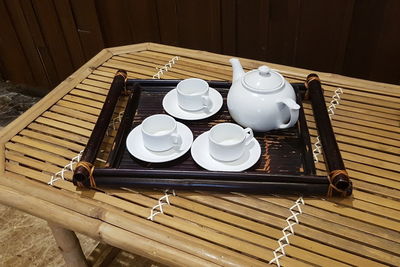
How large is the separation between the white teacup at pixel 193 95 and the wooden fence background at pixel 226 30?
0.68 metres

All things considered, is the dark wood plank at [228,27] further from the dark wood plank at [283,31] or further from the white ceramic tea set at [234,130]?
the white ceramic tea set at [234,130]

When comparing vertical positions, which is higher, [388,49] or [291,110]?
[291,110]

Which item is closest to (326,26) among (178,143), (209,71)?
(209,71)

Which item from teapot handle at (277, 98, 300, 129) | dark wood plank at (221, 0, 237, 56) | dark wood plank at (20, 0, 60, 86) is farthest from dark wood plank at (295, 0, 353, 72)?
dark wood plank at (20, 0, 60, 86)

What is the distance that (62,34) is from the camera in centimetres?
188

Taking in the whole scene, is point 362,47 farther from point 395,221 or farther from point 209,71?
point 395,221

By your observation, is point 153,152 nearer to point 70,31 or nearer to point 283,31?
point 283,31

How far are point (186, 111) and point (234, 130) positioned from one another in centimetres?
16

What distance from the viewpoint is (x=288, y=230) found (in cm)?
71

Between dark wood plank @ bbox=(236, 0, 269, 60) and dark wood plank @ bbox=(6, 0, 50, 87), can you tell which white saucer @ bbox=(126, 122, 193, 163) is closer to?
dark wood plank @ bbox=(236, 0, 269, 60)

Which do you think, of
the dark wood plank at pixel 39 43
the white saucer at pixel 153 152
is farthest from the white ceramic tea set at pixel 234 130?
the dark wood plank at pixel 39 43

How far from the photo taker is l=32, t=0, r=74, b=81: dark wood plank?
5.98 feet

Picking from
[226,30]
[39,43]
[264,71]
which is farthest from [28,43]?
[264,71]

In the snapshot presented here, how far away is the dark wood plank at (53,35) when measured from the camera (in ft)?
5.98
